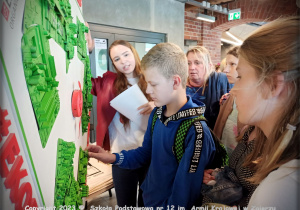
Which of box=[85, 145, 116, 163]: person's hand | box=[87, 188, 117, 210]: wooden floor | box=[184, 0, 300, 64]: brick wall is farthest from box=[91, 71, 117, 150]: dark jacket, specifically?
box=[184, 0, 300, 64]: brick wall

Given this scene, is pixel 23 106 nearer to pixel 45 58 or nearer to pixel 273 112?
pixel 45 58

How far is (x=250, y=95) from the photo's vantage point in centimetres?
61

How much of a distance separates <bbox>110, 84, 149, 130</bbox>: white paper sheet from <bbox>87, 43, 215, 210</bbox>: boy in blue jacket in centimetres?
16

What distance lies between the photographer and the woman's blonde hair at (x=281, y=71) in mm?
518

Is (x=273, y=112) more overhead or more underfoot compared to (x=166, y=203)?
more overhead

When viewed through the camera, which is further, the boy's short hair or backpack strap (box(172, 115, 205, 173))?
the boy's short hair

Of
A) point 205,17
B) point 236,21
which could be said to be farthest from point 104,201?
point 236,21

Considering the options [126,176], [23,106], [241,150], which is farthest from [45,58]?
[126,176]

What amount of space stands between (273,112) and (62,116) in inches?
23.2

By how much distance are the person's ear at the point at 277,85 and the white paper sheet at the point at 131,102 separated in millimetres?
780

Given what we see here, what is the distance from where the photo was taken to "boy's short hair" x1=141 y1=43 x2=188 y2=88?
3.21 feet

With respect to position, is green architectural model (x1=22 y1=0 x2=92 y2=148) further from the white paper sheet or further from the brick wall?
the brick wall

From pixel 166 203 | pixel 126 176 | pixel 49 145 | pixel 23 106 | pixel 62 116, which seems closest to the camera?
pixel 23 106

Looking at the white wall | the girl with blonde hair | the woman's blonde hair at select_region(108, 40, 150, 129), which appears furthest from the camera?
the white wall
